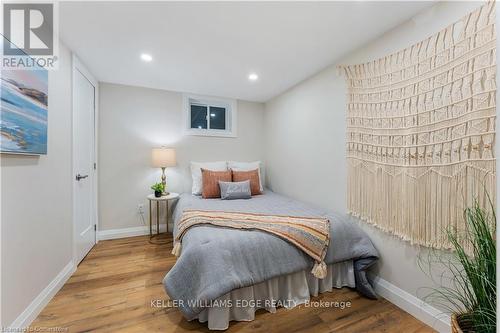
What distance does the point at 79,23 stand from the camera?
67.9 inches

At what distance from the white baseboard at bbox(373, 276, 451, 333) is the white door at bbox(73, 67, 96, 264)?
9.91ft

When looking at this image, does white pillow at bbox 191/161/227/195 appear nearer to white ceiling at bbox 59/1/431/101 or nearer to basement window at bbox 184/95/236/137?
basement window at bbox 184/95/236/137

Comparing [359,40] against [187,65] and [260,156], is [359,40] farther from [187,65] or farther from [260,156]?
[260,156]

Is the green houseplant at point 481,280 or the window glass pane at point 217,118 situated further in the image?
the window glass pane at point 217,118

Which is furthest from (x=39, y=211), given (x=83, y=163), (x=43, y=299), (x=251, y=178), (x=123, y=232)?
(x=251, y=178)

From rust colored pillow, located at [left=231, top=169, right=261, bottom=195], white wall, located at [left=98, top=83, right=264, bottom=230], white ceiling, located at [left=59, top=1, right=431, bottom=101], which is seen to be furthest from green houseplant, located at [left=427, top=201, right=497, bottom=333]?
white wall, located at [left=98, top=83, right=264, bottom=230]

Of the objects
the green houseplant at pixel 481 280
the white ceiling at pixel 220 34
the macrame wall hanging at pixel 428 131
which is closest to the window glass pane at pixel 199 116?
the white ceiling at pixel 220 34

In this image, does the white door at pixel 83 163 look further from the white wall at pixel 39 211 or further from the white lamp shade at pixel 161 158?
the white lamp shade at pixel 161 158

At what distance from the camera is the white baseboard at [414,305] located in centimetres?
146

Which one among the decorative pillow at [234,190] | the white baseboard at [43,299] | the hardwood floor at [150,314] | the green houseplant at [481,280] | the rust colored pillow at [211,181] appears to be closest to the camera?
the green houseplant at [481,280]

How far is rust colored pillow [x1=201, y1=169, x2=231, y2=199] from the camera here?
9.80 feet

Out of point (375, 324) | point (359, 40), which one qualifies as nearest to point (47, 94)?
point (359, 40)

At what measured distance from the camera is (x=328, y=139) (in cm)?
248

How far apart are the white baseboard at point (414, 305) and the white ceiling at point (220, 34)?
2.18 m
